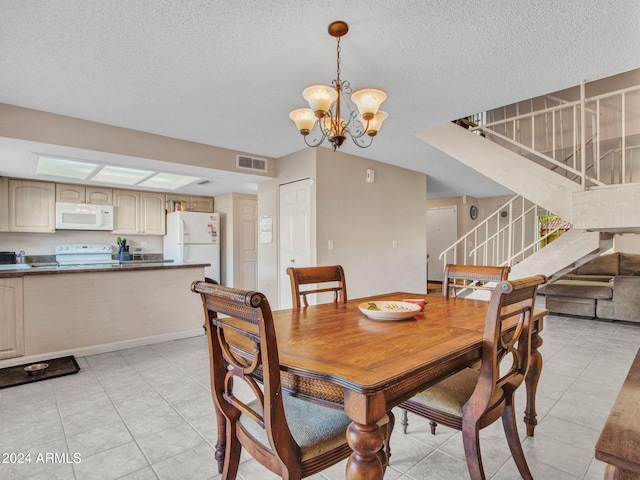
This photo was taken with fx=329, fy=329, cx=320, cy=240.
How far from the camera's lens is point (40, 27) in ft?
5.88

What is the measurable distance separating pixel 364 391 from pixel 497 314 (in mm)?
623

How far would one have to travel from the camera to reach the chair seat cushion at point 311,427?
1.07 m

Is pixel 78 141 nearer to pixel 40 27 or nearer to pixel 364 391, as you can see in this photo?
pixel 40 27

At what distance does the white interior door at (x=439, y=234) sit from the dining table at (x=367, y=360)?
6.25m

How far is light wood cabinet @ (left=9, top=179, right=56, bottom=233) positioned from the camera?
4633 millimetres

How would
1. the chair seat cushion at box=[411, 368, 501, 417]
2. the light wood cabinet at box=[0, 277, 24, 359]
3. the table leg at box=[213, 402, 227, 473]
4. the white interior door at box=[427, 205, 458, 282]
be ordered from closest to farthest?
1. the chair seat cushion at box=[411, 368, 501, 417]
2. the table leg at box=[213, 402, 227, 473]
3. the light wood cabinet at box=[0, 277, 24, 359]
4. the white interior door at box=[427, 205, 458, 282]

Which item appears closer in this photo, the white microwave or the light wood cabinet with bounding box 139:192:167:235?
the white microwave

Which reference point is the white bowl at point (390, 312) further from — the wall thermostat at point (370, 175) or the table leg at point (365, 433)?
the wall thermostat at point (370, 175)

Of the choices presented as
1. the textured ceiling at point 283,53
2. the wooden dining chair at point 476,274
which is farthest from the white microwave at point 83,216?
the wooden dining chair at point 476,274

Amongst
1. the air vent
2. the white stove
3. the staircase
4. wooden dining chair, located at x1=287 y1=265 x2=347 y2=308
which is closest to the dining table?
wooden dining chair, located at x1=287 y1=265 x2=347 y2=308

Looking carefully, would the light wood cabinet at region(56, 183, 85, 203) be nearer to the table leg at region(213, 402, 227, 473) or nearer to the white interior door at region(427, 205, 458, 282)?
the table leg at region(213, 402, 227, 473)

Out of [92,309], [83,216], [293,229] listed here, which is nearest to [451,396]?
[293,229]

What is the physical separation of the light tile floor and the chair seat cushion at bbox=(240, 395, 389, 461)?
57 centimetres

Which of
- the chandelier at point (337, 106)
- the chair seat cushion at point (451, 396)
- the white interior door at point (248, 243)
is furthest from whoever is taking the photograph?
the white interior door at point (248, 243)
